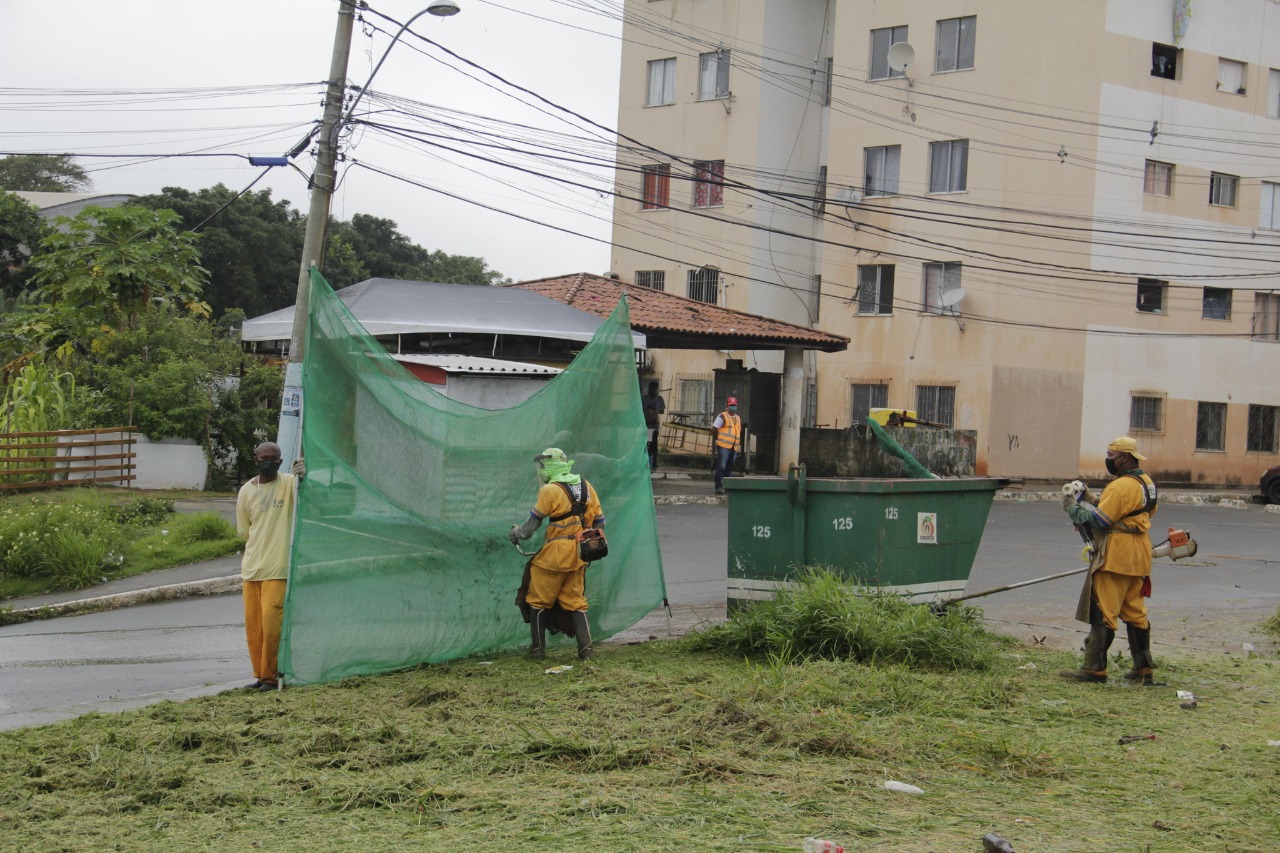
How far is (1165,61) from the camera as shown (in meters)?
33.8

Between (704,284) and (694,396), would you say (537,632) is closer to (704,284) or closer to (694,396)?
(694,396)

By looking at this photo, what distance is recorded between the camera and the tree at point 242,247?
4156 centimetres

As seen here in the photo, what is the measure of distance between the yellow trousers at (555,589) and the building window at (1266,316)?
3226 cm

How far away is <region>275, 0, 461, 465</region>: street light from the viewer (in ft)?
46.4

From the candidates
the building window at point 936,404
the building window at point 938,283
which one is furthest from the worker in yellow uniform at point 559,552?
the building window at point 938,283

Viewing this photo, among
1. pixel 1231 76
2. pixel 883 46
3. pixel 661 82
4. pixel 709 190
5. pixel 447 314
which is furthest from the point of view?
pixel 661 82

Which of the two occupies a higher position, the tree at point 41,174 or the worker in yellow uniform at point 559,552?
the tree at point 41,174

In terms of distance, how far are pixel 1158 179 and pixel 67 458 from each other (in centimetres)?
2822

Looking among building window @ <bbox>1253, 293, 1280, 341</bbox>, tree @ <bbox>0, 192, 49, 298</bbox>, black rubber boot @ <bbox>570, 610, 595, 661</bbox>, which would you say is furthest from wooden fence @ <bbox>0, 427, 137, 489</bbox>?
building window @ <bbox>1253, 293, 1280, 341</bbox>

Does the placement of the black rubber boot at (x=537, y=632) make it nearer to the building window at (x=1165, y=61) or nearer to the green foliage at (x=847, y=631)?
the green foliage at (x=847, y=631)

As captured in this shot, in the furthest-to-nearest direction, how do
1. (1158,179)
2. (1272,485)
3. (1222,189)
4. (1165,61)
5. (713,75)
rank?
(713,75) < (1222,189) < (1165,61) < (1158,179) < (1272,485)

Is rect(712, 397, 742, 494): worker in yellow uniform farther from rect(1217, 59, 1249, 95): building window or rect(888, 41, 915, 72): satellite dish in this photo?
rect(1217, 59, 1249, 95): building window

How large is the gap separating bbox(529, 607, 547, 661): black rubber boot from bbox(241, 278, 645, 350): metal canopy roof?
12.8 metres

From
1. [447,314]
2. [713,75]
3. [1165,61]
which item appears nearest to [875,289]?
[713,75]
